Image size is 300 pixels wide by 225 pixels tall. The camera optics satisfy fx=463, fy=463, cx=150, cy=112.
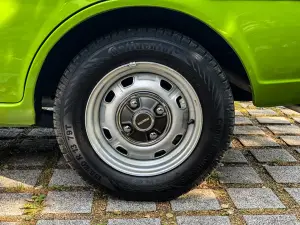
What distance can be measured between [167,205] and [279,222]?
0.61 metres

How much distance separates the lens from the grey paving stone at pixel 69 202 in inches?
100

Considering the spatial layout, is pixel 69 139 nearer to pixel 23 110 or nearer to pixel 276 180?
pixel 23 110

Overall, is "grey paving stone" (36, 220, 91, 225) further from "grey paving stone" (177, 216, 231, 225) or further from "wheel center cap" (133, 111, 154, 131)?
"wheel center cap" (133, 111, 154, 131)

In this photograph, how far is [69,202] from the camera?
2.64 metres

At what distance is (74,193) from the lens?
277 cm

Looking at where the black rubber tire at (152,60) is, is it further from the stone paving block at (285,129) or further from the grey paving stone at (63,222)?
the stone paving block at (285,129)

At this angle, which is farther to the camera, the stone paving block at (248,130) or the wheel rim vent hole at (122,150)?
the stone paving block at (248,130)

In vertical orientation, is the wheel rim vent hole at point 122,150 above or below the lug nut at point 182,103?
below

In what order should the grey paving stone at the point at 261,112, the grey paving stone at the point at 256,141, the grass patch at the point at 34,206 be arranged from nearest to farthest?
the grass patch at the point at 34,206
the grey paving stone at the point at 256,141
the grey paving stone at the point at 261,112

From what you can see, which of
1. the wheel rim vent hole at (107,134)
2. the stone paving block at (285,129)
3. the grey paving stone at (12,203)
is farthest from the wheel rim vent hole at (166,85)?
the stone paving block at (285,129)

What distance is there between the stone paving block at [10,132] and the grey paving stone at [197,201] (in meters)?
1.88

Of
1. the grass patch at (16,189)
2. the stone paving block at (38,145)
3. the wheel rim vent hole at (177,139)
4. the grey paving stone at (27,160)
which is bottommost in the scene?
the stone paving block at (38,145)

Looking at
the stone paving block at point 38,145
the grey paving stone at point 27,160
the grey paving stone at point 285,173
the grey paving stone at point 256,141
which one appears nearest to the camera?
the grey paving stone at point 285,173

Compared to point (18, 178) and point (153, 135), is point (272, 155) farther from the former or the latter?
point (18, 178)
